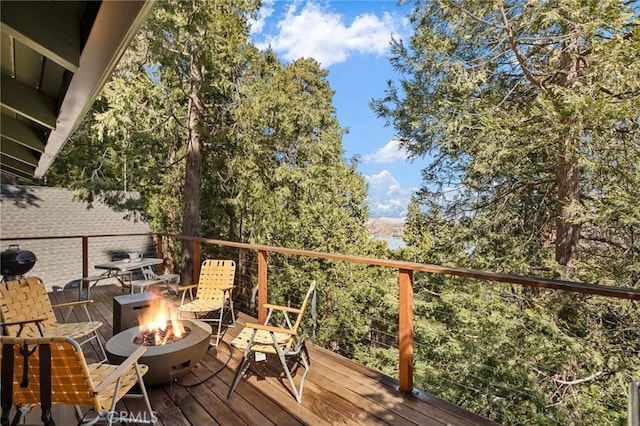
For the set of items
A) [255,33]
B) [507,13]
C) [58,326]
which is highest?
[255,33]

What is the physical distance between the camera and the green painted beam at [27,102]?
2107 mm

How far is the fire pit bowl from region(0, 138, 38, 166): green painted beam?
2405 millimetres

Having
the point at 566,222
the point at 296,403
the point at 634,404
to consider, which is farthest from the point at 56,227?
the point at 566,222

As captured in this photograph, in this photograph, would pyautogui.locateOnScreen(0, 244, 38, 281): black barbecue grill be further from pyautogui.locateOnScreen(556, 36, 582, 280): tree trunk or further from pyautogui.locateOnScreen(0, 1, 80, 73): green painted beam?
pyautogui.locateOnScreen(556, 36, 582, 280): tree trunk

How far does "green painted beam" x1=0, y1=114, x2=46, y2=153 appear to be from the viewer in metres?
2.87

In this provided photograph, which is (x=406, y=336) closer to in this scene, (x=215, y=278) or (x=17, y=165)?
(x=215, y=278)

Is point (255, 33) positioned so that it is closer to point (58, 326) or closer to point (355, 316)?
point (58, 326)

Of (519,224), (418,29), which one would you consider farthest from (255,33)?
(519,224)

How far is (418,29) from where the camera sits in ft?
26.9

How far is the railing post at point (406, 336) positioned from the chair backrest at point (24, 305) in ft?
10.5

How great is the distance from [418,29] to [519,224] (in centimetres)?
508

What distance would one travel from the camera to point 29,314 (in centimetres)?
323

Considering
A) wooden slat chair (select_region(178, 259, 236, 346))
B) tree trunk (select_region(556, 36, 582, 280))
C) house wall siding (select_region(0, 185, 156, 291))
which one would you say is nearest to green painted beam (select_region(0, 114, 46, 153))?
wooden slat chair (select_region(178, 259, 236, 346))

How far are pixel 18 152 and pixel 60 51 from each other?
3495 mm
